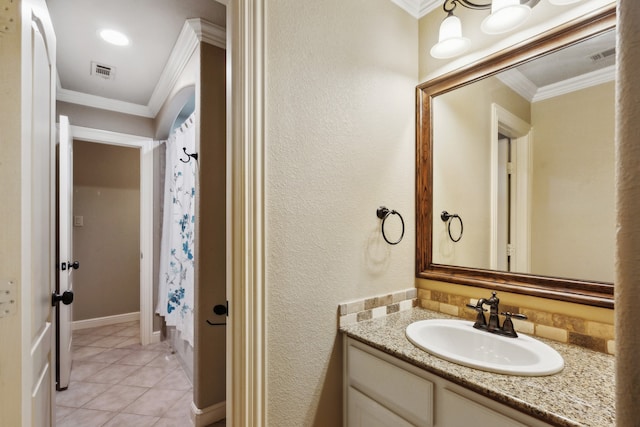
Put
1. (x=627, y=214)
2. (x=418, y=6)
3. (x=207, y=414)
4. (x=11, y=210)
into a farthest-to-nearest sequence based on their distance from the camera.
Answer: (x=207, y=414) → (x=418, y=6) → (x=11, y=210) → (x=627, y=214)

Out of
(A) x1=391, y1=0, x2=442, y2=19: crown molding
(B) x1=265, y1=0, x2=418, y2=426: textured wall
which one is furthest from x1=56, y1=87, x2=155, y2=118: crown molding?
(A) x1=391, y1=0, x2=442, y2=19: crown molding

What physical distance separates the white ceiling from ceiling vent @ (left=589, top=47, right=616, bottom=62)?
1846mm

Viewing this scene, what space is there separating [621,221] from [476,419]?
2.85ft

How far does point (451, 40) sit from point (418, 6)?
1.46ft

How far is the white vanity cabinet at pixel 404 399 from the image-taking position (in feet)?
2.70

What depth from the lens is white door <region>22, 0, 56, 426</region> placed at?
31.1 inches

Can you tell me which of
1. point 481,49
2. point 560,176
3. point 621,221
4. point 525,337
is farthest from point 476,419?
point 481,49

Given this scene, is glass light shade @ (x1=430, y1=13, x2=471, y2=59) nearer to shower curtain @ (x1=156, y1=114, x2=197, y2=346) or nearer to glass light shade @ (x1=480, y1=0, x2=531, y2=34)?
glass light shade @ (x1=480, y1=0, x2=531, y2=34)

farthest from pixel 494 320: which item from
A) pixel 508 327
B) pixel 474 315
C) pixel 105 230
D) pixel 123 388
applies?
pixel 105 230

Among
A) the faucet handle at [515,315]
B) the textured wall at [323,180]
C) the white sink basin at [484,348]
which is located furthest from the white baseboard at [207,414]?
the faucet handle at [515,315]

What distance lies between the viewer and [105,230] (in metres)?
3.68

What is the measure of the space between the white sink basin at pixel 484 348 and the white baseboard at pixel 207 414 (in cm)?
147

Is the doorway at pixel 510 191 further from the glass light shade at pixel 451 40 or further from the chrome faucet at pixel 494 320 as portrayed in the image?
the glass light shade at pixel 451 40

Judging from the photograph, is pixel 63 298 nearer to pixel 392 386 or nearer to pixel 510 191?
pixel 392 386
